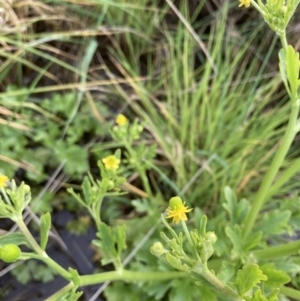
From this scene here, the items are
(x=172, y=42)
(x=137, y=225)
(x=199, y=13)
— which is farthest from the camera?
(x=199, y=13)

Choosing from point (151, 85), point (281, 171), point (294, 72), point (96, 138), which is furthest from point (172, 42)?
point (294, 72)

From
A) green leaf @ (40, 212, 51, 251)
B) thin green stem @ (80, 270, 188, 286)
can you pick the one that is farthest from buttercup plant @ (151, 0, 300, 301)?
green leaf @ (40, 212, 51, 251)

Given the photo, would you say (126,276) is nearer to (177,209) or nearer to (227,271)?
(227,271)

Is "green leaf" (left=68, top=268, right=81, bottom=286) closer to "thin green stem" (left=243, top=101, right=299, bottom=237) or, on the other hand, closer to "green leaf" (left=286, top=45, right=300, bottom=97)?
"thin green stem" (left=243, top=101, right=299, bottom=237)

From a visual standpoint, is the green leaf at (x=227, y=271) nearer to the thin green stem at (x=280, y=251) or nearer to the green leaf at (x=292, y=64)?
the thin green stem at (x=280, y=251)

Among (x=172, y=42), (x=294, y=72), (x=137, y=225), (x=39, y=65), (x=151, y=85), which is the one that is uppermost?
(x=294, y=72)

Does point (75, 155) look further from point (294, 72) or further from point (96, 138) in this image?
point (294, 72)

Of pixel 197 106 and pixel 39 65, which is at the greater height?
pixel 197 106

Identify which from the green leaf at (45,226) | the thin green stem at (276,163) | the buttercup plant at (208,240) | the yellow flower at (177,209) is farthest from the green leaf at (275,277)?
the green leaf at (45,226)
